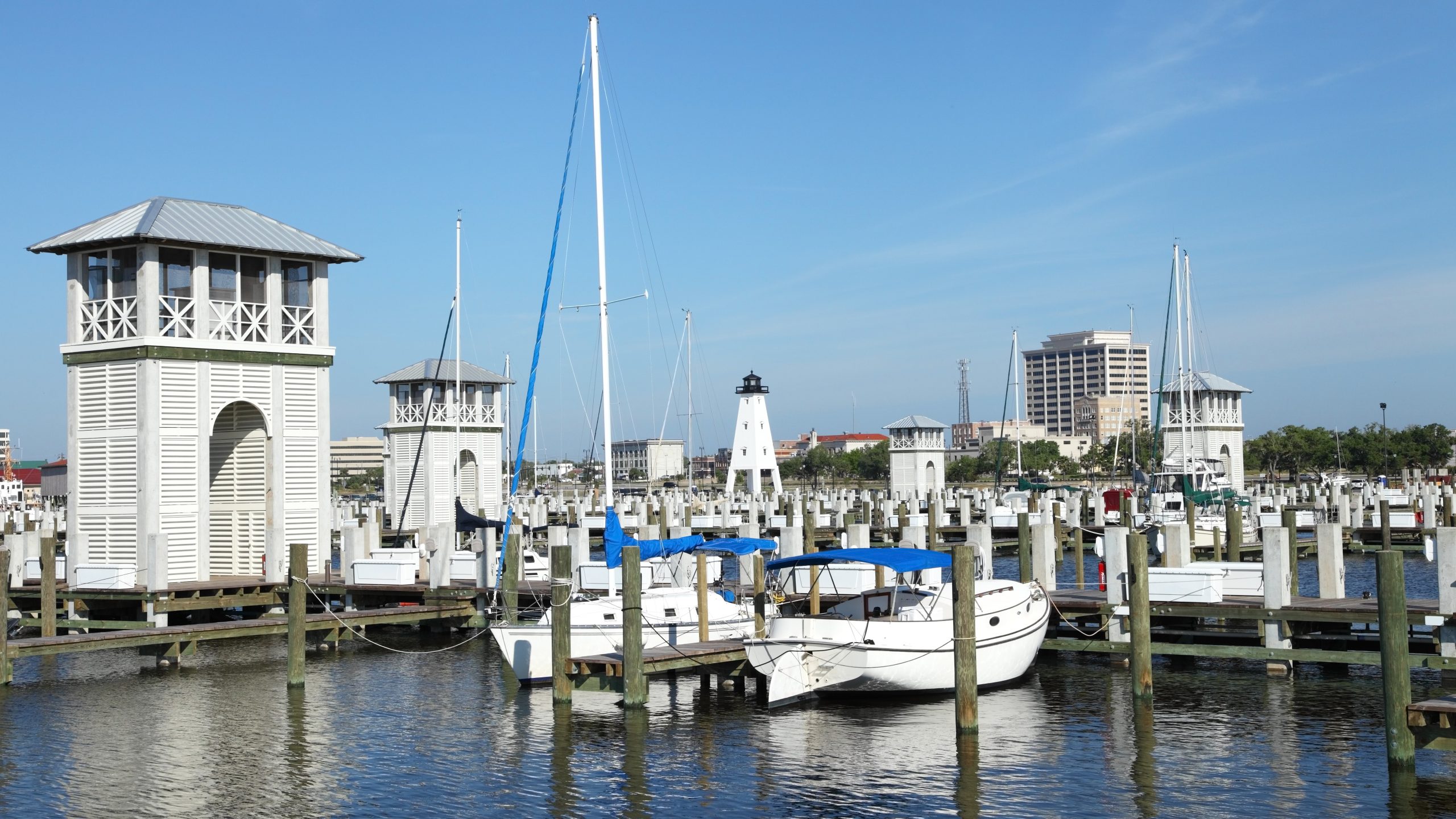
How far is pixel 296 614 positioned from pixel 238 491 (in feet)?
37.0

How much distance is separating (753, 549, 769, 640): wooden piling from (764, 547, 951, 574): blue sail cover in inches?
14.4

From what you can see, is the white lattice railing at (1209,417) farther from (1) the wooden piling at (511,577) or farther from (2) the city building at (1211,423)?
(1) the wooden piling at (511,577)

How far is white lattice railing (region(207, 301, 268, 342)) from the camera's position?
33.0 metres

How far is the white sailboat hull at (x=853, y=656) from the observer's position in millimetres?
22938

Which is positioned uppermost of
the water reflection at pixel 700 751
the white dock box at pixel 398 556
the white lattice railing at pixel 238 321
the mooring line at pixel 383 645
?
the white lattice railing at pixel 238 321

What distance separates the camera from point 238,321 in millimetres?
33406

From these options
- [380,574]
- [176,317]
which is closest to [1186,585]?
[380,574]

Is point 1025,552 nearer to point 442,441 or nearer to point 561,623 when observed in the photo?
point 561,623

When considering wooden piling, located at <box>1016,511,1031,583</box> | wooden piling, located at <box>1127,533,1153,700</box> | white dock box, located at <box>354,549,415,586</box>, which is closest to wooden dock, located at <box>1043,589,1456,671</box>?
wooden piling, located at <box>1127,533,1153,700</box>

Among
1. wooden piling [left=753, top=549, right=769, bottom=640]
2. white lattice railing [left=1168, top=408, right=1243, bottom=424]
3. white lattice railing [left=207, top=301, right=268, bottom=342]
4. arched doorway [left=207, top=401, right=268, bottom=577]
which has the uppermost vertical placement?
white lattice railing [left=207, top=301, right=268, bottom=342]

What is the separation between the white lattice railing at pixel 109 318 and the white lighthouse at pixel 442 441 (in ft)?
86.5

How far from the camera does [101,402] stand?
32406 millimetres

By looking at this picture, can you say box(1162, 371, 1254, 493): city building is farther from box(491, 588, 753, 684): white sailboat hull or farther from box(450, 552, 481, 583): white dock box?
box(491, 588, 753, 684): white sailboat hull

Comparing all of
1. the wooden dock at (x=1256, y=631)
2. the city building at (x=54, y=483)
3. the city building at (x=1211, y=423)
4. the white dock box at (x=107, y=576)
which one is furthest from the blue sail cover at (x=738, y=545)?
the city building at (x=54, y=483)
